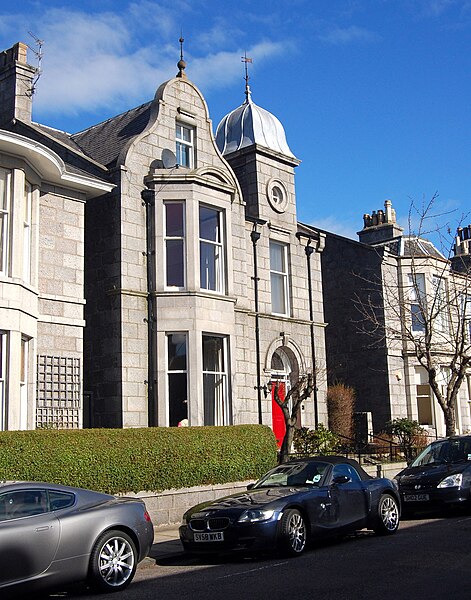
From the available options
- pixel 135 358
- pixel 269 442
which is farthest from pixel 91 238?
pixel 269 442

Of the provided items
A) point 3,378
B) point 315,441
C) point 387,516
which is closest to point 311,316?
point 315,441

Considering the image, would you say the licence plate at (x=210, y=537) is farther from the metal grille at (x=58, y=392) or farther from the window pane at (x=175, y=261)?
the window pane at (x=175, y=261)

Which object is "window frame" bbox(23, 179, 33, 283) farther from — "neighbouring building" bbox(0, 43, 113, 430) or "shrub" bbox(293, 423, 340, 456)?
"shrub" bbox(293, 423, 340, 456)

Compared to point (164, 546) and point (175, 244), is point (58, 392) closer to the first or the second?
point (175, 244)

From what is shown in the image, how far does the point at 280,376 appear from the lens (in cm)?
2316

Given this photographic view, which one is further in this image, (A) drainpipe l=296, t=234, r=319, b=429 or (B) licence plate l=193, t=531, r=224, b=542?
(A) drainpipe l=296, t=234, r=319, b=429

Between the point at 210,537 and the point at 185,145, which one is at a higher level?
the point at 185,145

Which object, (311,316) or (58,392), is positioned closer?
(58,392)

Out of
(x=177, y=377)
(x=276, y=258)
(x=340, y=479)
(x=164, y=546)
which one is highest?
(x=276, y=258)

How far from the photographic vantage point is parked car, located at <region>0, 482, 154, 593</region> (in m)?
7.93

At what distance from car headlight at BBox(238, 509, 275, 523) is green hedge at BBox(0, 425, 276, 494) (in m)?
3.67

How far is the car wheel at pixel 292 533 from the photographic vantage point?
10.4m

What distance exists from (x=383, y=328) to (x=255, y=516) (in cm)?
1727

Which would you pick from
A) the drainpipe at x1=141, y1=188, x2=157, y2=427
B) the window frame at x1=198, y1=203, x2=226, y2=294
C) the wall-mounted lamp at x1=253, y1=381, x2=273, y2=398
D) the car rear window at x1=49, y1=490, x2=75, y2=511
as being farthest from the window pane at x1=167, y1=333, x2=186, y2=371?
the car rear window at x1=49, y1=490, x2=75, y2=511
